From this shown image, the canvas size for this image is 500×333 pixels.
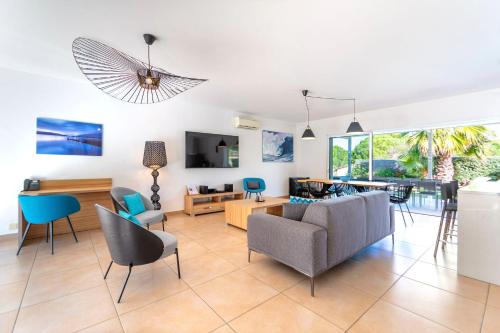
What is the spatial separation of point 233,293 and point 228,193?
3319 mm

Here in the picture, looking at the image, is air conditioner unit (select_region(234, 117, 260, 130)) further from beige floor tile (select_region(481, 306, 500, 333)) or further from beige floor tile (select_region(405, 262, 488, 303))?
beige floor tile (select_region(481, 306, 500, 333))

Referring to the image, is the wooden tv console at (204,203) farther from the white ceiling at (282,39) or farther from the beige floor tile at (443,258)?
the beige floor tile at (443,258)

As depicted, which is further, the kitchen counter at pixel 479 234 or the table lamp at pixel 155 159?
the table lamp at pixel 155 159

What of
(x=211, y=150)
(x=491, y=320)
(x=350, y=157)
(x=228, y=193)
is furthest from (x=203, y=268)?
(x=350, y=157)

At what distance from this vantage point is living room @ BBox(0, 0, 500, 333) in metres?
1.82

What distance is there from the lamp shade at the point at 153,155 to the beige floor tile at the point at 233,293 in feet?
9.13

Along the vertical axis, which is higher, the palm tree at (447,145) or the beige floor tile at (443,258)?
the palm tree at (447,145)

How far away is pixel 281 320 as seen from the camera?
162cm

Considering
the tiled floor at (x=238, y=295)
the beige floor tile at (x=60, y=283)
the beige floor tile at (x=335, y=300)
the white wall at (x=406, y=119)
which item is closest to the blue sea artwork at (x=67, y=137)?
the tiled floor at (x=238, y=295)

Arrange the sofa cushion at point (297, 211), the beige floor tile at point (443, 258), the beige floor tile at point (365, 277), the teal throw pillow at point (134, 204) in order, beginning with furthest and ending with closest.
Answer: the teal throw pillow at point (134, 204) < the beige floor tile at point (443, 258) < the sofa cushion at point (297, 211) < the beige floor tile at point (365, 277)

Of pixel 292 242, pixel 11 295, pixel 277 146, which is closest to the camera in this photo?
pixel 11 295

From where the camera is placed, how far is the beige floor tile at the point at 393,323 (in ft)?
4.99

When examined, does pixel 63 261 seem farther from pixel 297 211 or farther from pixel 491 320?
pixel 491 320

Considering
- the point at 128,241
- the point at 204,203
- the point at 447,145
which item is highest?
the point at 447,145
